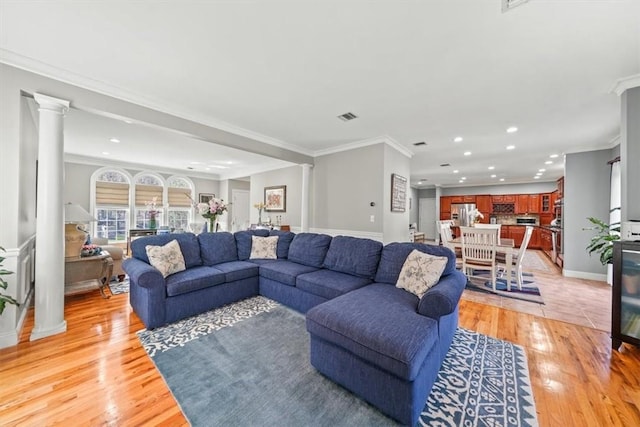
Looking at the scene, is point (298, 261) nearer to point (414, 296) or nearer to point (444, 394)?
point (414, 296)

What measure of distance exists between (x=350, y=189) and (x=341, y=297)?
3077 mm

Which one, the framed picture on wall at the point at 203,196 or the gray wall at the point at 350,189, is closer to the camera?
the gray wall at the point at 350,189

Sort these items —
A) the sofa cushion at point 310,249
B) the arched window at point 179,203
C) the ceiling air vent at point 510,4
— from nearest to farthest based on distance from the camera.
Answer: the ceiling air vent at point 510,4
the sofa cushion at point 310,249
the arched window at point 179,203

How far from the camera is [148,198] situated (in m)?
7.59

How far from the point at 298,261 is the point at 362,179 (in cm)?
209

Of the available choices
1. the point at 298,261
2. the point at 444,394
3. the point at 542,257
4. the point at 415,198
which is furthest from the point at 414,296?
the point at 415,198

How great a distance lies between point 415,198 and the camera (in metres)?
11.9

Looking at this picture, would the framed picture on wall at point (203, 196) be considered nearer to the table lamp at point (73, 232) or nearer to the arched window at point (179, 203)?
the arched window at point (179, 203)

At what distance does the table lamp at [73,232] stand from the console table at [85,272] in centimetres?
12

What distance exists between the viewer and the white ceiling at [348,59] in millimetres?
1729

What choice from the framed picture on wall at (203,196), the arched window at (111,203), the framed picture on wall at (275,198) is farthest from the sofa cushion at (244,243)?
the framed picture on wall at (203,196)

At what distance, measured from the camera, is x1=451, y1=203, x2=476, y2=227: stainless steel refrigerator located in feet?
30.1

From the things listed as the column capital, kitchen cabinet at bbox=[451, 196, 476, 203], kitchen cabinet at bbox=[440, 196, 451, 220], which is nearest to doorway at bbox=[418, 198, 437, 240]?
kitchen cabinet at bbox=[440, 196, 451, 220]

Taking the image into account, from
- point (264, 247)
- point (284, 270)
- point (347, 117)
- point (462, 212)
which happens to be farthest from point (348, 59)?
point (462, 212)
